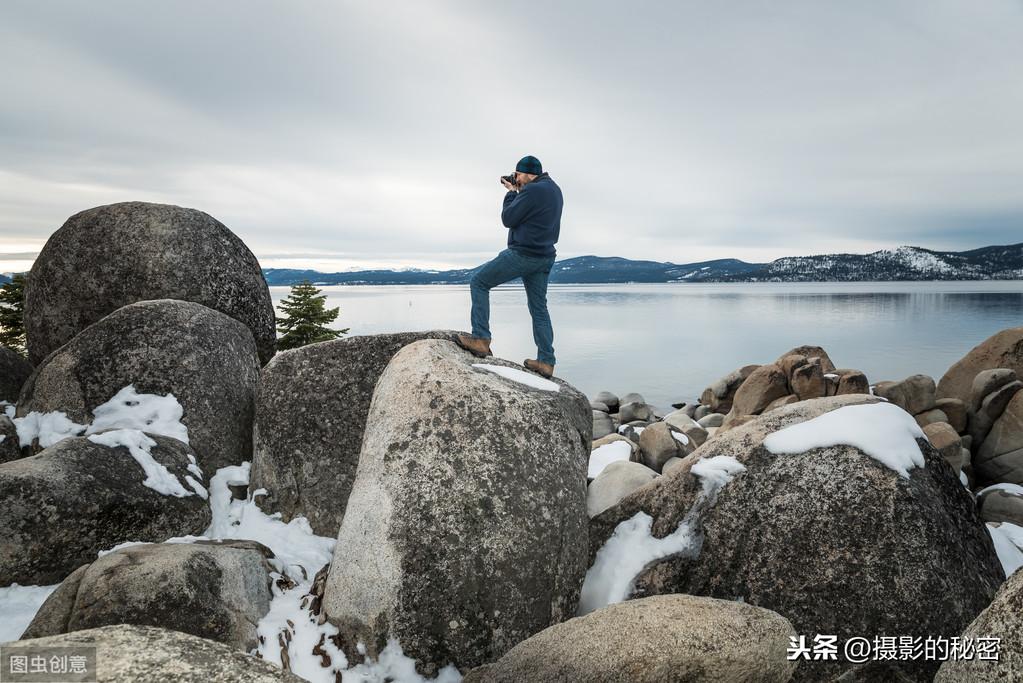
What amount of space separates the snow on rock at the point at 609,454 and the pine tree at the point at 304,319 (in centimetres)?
1650

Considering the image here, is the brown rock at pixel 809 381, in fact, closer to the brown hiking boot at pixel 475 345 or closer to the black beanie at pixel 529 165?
the black beanie at pixel 529 165

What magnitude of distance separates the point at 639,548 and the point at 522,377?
234 centimetres

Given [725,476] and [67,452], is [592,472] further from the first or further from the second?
[67,452]

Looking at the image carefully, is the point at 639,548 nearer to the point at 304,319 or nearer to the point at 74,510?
the point at 74,510

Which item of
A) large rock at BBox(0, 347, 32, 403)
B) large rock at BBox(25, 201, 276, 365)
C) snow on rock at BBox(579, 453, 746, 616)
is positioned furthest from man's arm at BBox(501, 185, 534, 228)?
large rock at BBox(0, 347, 32, 403)

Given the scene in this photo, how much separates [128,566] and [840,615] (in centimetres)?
682

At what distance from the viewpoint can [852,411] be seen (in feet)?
22.9

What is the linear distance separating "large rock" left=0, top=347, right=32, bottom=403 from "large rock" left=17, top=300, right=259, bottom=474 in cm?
293

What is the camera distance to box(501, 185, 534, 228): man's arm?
830 cm

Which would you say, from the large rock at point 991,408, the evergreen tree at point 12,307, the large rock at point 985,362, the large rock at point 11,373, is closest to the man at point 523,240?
the large rock at point 11,373

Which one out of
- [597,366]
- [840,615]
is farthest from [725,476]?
[597,366]

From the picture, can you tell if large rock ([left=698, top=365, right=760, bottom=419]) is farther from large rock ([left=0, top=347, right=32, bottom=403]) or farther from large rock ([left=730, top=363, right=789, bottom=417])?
large rock ([left=0, top=347, right=32, bottom=403])

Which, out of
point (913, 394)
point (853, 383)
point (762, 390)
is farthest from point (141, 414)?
point (913, 394)

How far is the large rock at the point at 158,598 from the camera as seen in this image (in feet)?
18.8
